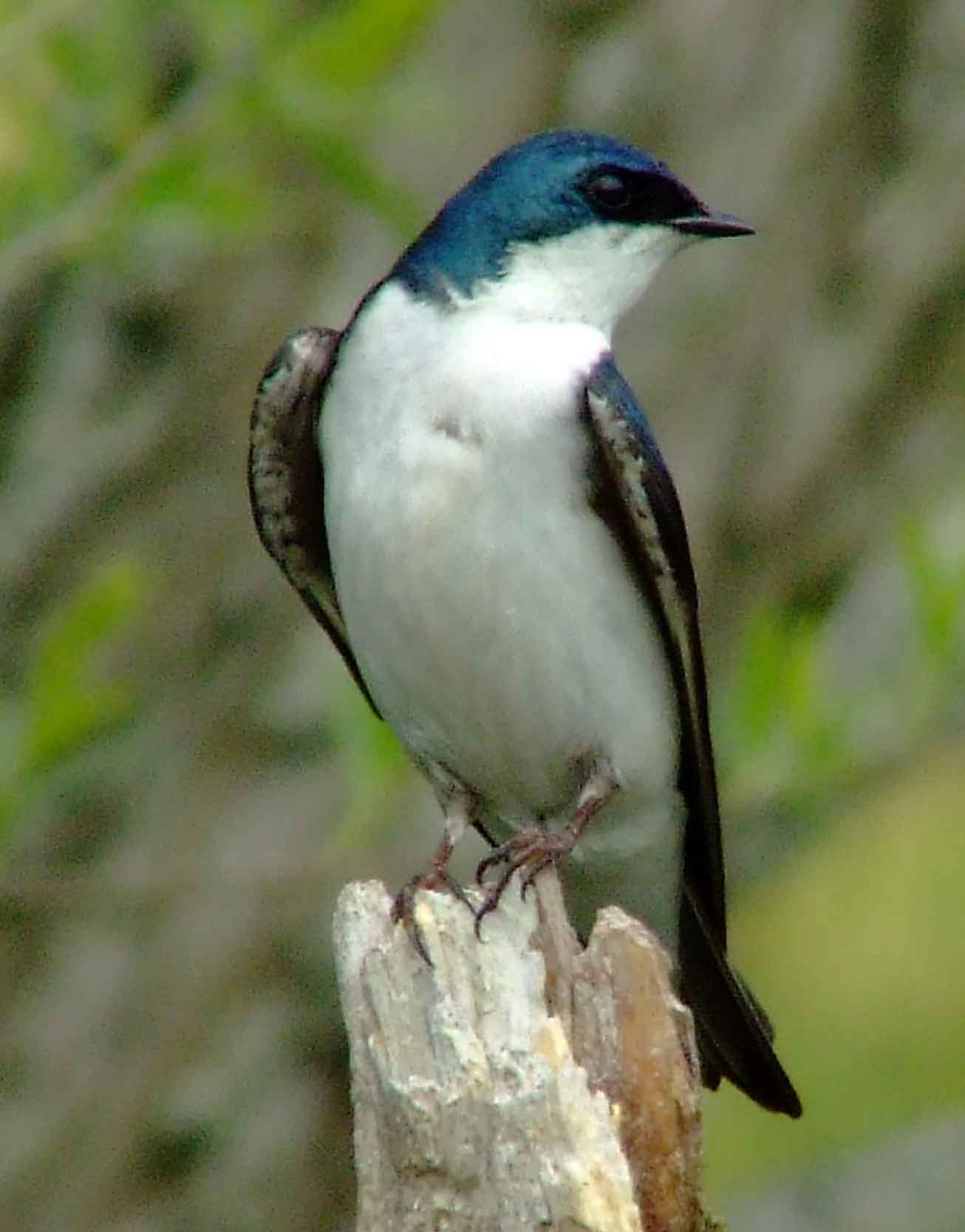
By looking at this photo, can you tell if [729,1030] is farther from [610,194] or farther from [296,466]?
[610,194]

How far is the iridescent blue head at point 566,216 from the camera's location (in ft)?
11.6

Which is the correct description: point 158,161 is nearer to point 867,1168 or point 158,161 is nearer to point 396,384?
point 396,384

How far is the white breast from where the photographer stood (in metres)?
3.34

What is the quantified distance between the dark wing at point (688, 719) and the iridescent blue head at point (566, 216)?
0.59 feet

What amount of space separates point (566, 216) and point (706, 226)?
0.17m

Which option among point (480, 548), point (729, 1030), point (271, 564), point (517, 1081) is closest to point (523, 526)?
point (480, 548)

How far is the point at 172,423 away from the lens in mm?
4754

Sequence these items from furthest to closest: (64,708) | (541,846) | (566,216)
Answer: (566,216) < (64,708) < (541,846)

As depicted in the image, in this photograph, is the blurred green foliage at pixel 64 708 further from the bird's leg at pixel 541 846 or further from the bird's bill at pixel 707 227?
the bird's bill at pixel 707 227

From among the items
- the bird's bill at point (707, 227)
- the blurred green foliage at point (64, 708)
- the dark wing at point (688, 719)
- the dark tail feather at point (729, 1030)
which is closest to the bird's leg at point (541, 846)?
the dark wing at point (688, 719)

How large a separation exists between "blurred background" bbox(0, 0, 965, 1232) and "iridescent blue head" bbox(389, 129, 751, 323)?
0.39 meters

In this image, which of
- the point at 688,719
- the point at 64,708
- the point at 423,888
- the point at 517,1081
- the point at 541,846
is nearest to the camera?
the point at 517,1081

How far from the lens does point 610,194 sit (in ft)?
11.8

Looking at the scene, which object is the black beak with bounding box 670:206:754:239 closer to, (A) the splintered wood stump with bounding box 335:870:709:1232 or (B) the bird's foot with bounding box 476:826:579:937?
(B) the bird's foot with bounding box 476:826:579:937
